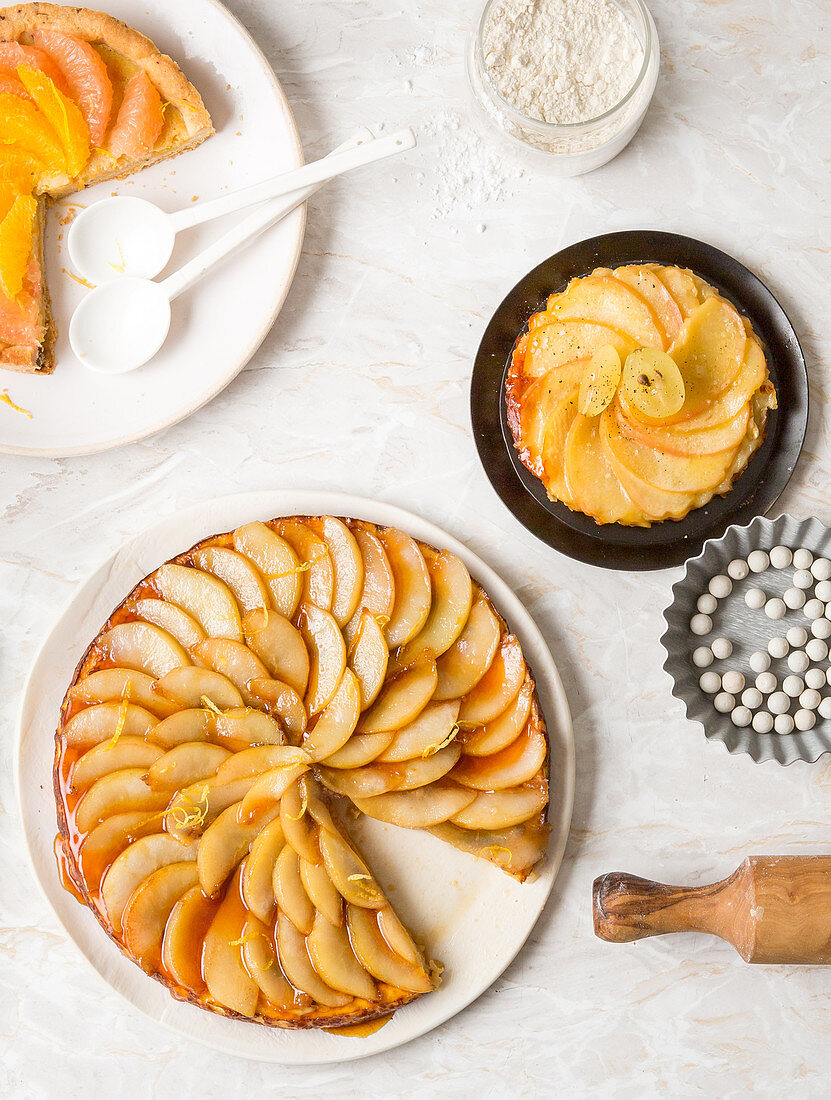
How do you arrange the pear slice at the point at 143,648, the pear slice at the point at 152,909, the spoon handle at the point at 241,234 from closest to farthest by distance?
the pear slice at the point at 152,909, the pear slice at the point at 143,648, the spoon handle at the point at 241,234

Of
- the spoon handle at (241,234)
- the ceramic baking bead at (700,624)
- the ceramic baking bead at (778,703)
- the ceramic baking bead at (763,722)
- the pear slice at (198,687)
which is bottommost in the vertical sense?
the ceramic baking bead at (763,722)

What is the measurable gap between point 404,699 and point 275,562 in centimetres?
43

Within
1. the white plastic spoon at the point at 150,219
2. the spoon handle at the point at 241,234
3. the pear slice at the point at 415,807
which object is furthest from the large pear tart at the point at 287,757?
the white plastic spoon at the point at 150,219

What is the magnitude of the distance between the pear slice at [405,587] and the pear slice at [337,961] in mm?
629

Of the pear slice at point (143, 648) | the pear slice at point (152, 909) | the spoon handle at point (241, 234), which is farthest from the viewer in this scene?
the spoon handle at point (241, 234)

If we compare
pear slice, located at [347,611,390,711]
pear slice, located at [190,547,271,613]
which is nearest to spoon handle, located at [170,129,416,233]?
pear slice, located at [190,547,271,613]

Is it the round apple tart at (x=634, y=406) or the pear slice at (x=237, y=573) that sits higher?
the round apple tart at (x=634, y=406)

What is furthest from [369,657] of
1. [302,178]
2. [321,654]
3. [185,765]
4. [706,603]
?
[302,178]

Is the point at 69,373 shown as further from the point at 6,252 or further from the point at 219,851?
the point at 219,851

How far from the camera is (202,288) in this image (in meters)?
2.15

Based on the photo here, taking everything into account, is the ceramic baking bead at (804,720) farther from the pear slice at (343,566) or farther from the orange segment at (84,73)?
the orange segment at (84,73)

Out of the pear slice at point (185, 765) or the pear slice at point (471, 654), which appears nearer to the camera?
the pear slice at point (185, 765)

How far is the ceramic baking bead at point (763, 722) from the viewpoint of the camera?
6.73 ft

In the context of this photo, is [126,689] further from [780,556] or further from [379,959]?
[780,556]
